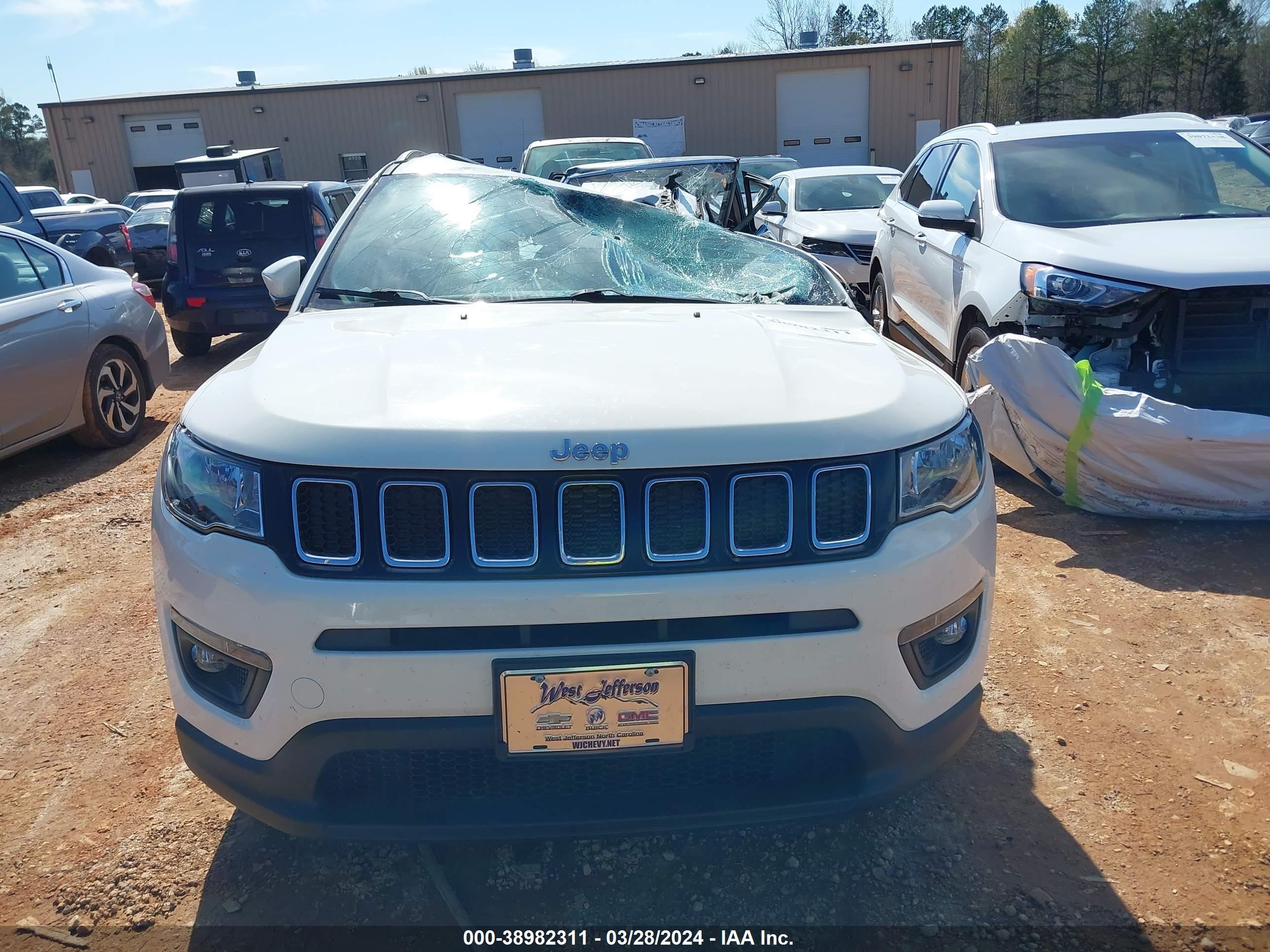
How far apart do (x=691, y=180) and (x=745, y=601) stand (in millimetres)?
3729

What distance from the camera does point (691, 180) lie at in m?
5.16

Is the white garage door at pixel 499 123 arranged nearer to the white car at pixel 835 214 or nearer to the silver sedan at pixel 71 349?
the white car at pixel 835 214

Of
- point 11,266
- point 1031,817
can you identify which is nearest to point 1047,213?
point 1031,817

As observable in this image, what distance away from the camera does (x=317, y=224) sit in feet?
30.2

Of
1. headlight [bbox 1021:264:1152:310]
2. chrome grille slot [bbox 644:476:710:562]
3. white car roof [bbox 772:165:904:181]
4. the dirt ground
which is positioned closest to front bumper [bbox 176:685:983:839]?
the dirt ground

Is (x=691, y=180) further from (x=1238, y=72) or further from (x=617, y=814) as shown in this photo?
(x=1238, y=72)

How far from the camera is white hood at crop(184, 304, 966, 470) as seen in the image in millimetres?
1947

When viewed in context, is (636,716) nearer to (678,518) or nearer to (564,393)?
(678,518)

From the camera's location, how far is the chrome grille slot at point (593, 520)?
1.93 meters

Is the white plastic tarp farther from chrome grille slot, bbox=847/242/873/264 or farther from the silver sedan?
the silver sedan

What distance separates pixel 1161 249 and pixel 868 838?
341cm

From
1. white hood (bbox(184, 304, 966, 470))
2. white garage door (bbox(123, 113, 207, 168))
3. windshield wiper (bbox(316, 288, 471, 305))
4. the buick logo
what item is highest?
white garage door (bbox(123, 113, 207, 168))

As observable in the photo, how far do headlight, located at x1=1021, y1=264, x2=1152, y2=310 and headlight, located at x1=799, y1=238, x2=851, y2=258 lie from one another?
4.86 meters

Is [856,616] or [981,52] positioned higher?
[981,52]
